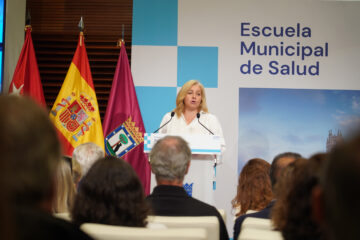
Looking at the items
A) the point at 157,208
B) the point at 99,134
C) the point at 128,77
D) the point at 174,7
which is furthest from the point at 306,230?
the point at 174,7

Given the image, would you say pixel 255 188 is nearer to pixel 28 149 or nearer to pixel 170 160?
pixel 170 160

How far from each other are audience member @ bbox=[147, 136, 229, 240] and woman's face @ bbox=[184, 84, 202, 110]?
2469mm

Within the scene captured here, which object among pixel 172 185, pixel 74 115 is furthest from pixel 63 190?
pixel 74 115

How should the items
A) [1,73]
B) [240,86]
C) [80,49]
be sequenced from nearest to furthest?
[1,73] < [80,49] < [240,86]

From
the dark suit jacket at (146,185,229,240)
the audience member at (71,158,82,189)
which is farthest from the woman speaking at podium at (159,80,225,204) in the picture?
the dark suit jacket at (146,185,229,240)

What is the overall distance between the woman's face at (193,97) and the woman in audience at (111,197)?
338cm

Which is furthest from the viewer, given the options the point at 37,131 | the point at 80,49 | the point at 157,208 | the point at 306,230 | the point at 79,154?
the point at 80,49

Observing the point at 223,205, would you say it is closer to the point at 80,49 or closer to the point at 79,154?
the point at 80,49

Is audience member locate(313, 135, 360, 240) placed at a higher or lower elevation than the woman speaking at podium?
lower

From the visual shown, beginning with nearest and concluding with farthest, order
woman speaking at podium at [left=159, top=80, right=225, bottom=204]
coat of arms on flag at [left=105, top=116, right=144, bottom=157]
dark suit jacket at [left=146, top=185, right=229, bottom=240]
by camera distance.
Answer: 1. dark suit jacket at [left=146, top=185, right=229, bottom=240]
2. woman speaking at podium at [left=159, top=80, right=225, bottom=204]
3. coat of arms on flag at [left=105, top=116, right=144, bottom=157]

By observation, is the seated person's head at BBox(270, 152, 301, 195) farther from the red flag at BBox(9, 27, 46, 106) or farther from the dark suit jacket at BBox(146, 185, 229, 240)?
the red flag at BBox(9, 27, 46, 106)

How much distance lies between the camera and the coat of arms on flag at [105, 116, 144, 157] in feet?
19.8

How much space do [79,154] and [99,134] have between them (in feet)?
8.51

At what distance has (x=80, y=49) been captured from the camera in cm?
623
